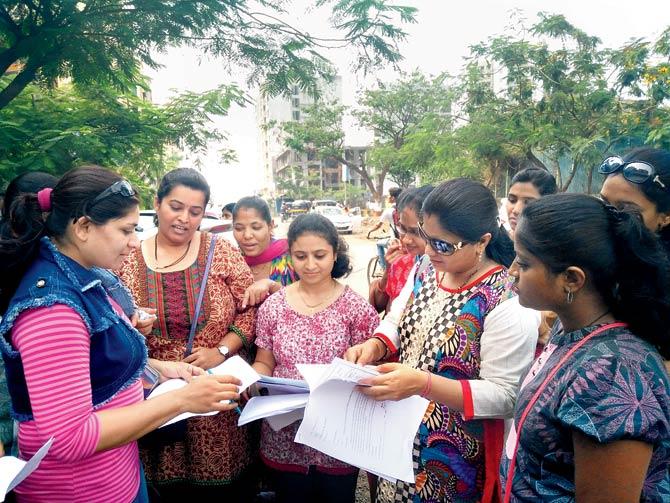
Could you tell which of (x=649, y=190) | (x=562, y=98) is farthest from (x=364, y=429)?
(x=562, y=98)

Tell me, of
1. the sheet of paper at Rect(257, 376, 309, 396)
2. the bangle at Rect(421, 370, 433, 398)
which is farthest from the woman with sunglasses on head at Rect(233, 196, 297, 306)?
the bangle at Rect(421, 370, 433, 398)

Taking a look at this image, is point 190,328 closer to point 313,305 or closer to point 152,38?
point 313,305

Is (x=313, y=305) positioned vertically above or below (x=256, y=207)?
below

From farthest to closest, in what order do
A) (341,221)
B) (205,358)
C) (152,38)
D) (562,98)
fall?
(341,221) < (562,98) < (152,38) < (205,358)

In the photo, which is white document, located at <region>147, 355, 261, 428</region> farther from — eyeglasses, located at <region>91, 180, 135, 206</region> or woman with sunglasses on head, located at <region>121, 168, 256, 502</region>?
eyeglasses, located at <region>91, 180, 135, 206</region>

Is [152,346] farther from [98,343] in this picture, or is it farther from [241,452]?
[98,343]

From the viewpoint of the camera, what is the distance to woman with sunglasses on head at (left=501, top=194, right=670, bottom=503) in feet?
3.26

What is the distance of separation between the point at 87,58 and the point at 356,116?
24.7 meters

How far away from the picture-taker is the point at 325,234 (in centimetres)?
238

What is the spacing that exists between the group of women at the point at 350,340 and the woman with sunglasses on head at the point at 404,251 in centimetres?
52

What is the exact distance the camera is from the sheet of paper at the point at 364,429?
150cm

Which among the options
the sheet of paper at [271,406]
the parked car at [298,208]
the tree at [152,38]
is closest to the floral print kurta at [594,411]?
the sheet of paper at [271,406]

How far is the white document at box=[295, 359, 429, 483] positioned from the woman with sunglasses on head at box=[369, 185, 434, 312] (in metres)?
1.30

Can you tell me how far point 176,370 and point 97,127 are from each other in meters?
3.95
